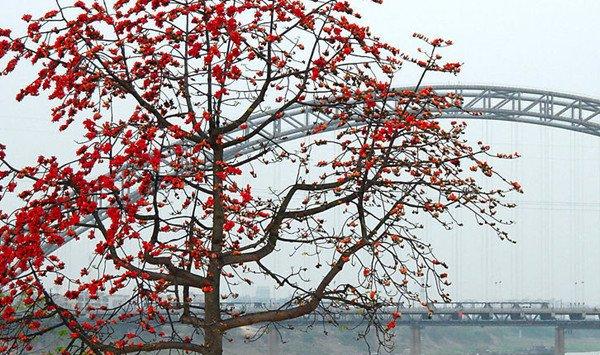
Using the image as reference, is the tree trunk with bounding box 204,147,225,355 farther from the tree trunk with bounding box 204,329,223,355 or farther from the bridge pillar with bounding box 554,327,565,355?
the bridge pillar with bounding box 554,327,565,355

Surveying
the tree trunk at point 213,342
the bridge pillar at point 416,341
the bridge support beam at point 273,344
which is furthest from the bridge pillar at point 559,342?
the tree trunk at point 213,342

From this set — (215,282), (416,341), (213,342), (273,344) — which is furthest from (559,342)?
(215,282)

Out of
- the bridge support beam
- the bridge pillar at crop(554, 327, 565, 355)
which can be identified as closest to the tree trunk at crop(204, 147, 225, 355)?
the bridge support beam

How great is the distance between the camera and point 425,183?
36.1 ft

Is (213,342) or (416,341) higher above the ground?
(213,342)

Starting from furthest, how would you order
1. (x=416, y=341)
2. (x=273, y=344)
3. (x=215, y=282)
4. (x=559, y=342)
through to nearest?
(x=559, y=342), (x=416, y=341), (x=273, y=344), (x=215, y=282)

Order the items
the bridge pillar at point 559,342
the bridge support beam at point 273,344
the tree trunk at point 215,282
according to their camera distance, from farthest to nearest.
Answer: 1. the bridge pillar at point 559,342
2. the bridge support beam at point 273,344
3. the tree trunk at point 215,282

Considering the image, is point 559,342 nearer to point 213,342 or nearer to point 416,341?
point 416,341

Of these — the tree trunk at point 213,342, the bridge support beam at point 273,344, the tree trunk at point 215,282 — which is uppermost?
the tree trunk at point 215,282

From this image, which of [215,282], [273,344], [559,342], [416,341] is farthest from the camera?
[559,342]

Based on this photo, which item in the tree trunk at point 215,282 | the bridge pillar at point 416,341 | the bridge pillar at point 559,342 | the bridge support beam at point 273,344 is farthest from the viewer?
the bridge pillar at point 559,342

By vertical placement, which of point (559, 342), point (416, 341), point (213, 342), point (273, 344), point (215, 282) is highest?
point (215, 282)

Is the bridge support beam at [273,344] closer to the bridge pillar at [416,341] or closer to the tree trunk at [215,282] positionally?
the bridge pillar at [416,341]

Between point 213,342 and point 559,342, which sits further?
point 559,342
